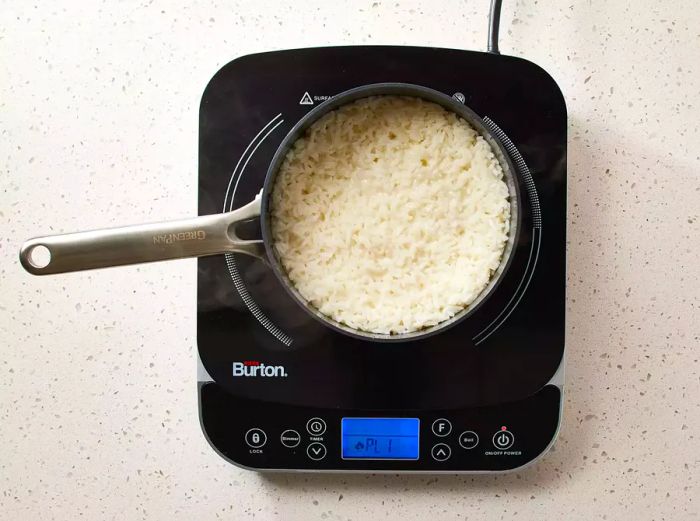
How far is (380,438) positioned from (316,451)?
0.23 feet

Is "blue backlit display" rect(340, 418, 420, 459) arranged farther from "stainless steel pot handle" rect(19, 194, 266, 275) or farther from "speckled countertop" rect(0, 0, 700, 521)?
"stainless steel pot handle" rect(19, 194, 266, 275)

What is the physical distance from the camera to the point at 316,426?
2.33ft

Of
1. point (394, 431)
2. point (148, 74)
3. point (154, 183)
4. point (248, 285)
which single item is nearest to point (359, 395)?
point (394, 431)

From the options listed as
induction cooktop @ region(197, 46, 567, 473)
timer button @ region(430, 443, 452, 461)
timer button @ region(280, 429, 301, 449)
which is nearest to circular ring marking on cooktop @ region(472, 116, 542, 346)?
induction cooktop @ region(197, 46, 567, 473)

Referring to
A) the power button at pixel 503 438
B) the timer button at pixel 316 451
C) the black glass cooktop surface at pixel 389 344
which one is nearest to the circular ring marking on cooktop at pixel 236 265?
the black glass cooktop surface at pixel 389 344

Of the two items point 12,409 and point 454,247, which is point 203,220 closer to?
point 454,247

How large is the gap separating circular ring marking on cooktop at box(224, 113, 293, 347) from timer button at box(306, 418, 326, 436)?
86 mm

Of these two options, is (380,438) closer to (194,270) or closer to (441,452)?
(441,452)

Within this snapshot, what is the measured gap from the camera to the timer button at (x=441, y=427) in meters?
0.71

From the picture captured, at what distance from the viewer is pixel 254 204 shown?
0.64m

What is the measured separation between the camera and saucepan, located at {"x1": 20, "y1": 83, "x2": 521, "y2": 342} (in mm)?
606

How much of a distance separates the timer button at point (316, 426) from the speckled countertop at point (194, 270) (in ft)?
0.23

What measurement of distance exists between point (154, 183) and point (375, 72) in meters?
0.28

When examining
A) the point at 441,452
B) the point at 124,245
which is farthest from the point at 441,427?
the point at 124,245
